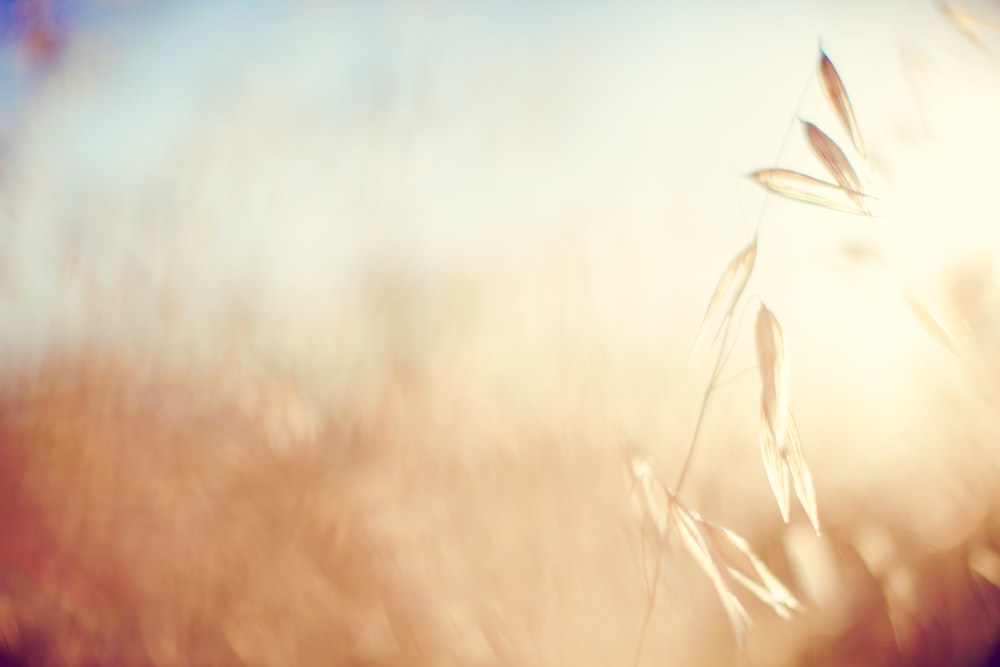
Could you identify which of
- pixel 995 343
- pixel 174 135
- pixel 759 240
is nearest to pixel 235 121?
pixel 174 135

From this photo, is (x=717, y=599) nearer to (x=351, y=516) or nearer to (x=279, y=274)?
(x=351, y=516)

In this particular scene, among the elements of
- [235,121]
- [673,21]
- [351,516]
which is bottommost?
[351,516]

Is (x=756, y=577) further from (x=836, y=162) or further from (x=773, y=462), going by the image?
(x=836, y=162)

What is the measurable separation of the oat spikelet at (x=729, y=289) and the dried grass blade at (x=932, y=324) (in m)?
0.15

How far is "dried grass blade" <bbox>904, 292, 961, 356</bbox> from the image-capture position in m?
0.44

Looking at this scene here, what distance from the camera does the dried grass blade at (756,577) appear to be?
1.19 feet

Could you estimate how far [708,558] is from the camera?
37 centimetres

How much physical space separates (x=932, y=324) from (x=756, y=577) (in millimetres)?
233

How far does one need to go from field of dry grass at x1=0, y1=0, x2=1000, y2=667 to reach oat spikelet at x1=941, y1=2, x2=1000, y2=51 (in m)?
0.04

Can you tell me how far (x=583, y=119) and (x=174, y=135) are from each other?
303mm

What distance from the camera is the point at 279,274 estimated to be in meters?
0.44

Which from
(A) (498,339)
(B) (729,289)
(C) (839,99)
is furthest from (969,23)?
(A) (498,339)

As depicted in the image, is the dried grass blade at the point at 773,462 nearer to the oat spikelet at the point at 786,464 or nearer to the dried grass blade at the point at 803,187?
the oat spikelet at the point at 786,464

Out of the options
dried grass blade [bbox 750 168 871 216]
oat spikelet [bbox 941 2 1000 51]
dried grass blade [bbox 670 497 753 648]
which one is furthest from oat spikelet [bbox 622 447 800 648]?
oat spikelet [bbox 941 2 1000 51]
